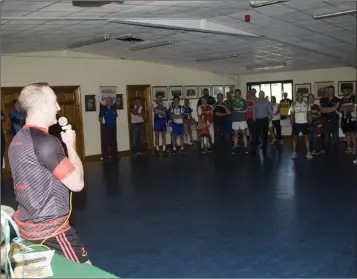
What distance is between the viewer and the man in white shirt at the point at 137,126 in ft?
37.6

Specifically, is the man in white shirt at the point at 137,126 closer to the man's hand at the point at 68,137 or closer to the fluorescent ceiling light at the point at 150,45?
the fluorescent ceiling light at the point at 150,45

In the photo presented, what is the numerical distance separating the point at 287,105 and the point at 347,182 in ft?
24.5

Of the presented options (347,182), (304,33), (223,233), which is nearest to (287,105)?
(304,33)

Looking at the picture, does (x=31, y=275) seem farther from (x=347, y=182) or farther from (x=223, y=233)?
(x=347, y=182)

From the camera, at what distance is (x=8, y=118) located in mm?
9547

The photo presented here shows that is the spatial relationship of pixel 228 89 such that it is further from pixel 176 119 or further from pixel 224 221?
pixel 224 221

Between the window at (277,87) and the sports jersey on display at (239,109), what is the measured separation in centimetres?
405

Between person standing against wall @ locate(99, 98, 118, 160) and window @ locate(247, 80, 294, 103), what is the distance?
577 centimetres

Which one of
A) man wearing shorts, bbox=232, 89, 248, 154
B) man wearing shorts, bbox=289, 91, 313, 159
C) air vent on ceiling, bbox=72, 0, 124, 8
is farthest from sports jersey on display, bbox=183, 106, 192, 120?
air vent on ceiling, bbox=72, 0, 124, 8

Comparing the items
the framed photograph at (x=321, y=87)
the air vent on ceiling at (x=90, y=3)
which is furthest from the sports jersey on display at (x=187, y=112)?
the air vent on ceiling at (x=90, y=3)

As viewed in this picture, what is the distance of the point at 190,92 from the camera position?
44.8 ft

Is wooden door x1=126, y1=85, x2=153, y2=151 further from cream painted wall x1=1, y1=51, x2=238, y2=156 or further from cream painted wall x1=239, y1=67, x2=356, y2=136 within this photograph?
cream painted wall x1=239, y1=67, x2=356, y2=136

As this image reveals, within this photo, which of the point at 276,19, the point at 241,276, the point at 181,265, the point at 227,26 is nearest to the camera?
the point at 241,276

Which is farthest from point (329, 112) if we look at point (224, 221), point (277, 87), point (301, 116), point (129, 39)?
point (224, 221)
